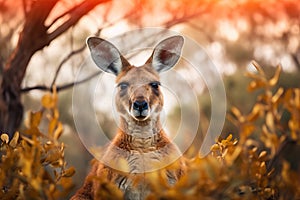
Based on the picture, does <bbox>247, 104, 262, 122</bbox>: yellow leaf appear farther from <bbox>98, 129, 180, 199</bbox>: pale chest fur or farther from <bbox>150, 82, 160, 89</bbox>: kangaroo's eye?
<bbox>150, 82, 160, 89</bbox>: kangaroo's eye

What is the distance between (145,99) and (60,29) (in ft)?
5.57

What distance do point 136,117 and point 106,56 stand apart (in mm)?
345

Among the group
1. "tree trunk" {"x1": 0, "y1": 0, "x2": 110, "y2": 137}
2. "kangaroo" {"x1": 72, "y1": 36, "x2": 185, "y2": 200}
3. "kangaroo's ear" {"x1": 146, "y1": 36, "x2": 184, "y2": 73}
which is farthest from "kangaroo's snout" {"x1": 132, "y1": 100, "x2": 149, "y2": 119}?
"tree trunk" {"x1": 0, "y1": 0, "x2": 110, "y2": 137}

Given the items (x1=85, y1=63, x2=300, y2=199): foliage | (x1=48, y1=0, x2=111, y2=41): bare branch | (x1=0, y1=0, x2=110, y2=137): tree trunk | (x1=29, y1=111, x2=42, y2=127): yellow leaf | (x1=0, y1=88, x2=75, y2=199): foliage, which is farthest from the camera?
(x1=48, y1=0, x2=111, y2=41): bare branch

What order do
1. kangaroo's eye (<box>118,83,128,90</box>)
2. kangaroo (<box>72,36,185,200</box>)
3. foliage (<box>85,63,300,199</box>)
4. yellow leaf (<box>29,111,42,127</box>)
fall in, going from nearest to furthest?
foliage (<box>85,63,300,199</box>), yellow leaf (<box>29,111,42,127</box>), kangaroo (<box>72,36,185,200</box>), kangaroo's eye (<box>118,83,128,90</box>)

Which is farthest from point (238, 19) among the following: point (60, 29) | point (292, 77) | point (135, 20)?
point (60, 29)

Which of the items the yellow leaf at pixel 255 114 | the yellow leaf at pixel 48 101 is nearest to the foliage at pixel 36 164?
the yellow leaf at pixel 48 101

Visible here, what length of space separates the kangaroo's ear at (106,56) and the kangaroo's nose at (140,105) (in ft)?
1.04

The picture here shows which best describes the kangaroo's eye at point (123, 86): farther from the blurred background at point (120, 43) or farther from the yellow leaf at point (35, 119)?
the yellow leaf at point (35, 119)

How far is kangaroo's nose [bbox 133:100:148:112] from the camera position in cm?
259

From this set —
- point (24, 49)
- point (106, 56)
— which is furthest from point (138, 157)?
point (24, 49)

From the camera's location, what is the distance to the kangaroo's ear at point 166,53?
2.68 metres

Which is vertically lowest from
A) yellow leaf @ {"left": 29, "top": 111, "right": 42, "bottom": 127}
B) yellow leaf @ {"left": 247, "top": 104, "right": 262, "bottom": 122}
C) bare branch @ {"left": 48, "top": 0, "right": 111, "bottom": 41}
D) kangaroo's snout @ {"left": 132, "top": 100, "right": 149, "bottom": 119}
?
kangaroo's snout @ {"left": 132, "top": 100, "right": 149, "bottom": 119}

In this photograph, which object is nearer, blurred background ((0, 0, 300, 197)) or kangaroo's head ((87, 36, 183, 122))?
kangaroo's head ((87, 36, 183, 122))
